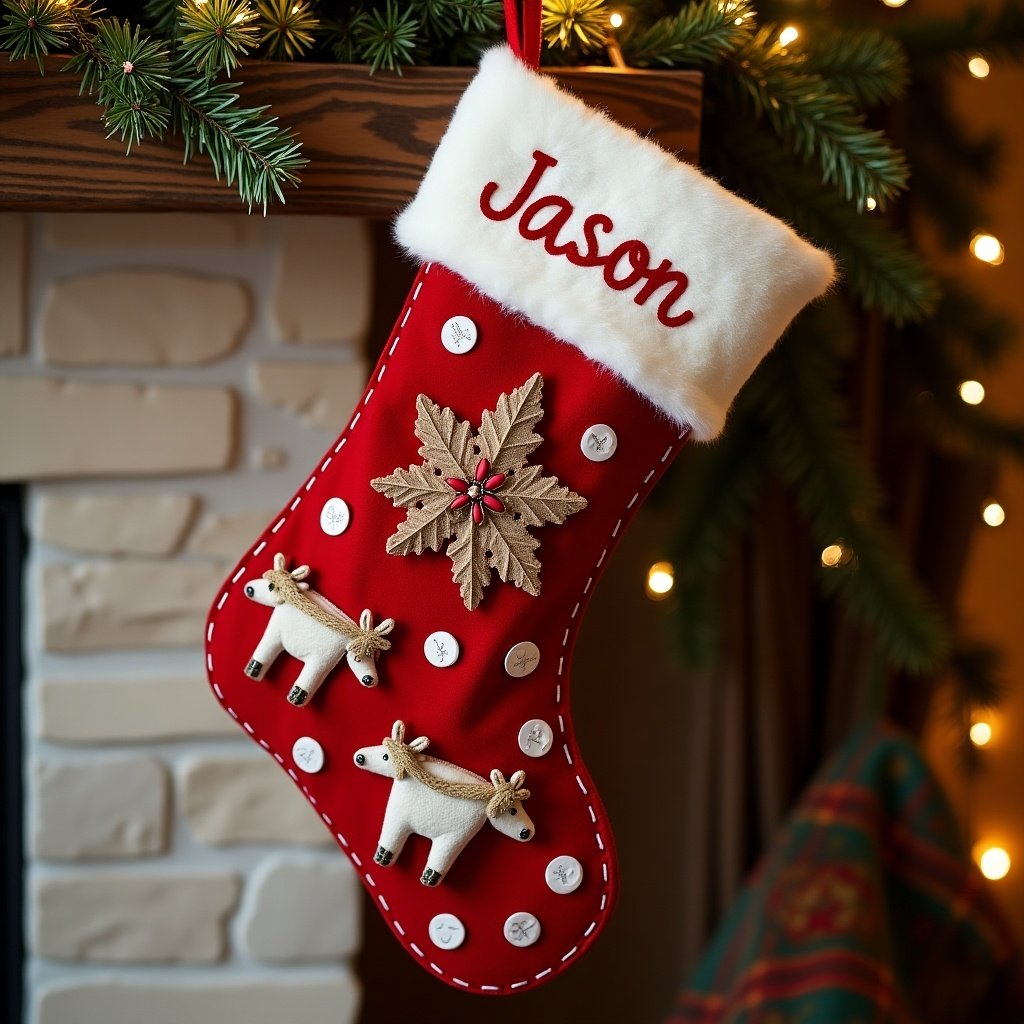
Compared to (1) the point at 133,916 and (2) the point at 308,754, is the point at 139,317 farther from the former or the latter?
(1) the point at 133,916

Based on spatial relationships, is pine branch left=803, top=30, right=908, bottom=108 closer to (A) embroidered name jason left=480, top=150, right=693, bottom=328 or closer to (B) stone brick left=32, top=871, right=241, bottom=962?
(A) embroidered name jason left=480, top=150, right=693, bottom=328

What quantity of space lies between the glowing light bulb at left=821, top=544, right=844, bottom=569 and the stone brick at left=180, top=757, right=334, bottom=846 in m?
0.64

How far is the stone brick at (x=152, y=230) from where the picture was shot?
3.25ft

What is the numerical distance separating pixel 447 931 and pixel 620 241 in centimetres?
59

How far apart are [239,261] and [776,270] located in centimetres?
52

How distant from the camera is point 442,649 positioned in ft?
2.86

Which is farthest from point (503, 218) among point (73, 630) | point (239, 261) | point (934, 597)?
point (934, 597)

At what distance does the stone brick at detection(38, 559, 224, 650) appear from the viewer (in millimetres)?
1060

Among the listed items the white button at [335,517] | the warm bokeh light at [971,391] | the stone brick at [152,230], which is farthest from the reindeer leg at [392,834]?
the warm bokeh light at [971,391]

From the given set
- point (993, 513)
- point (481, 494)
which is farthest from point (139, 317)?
point (993, 513)

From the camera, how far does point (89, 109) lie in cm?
83

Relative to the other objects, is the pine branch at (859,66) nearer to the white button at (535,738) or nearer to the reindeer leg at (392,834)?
the white button at (535,738)

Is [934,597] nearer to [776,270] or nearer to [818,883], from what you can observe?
[818,883]

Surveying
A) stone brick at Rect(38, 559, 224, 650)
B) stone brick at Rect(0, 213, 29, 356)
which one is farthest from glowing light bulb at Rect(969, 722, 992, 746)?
stone brick at Rect(0, 213, 29, 356)
